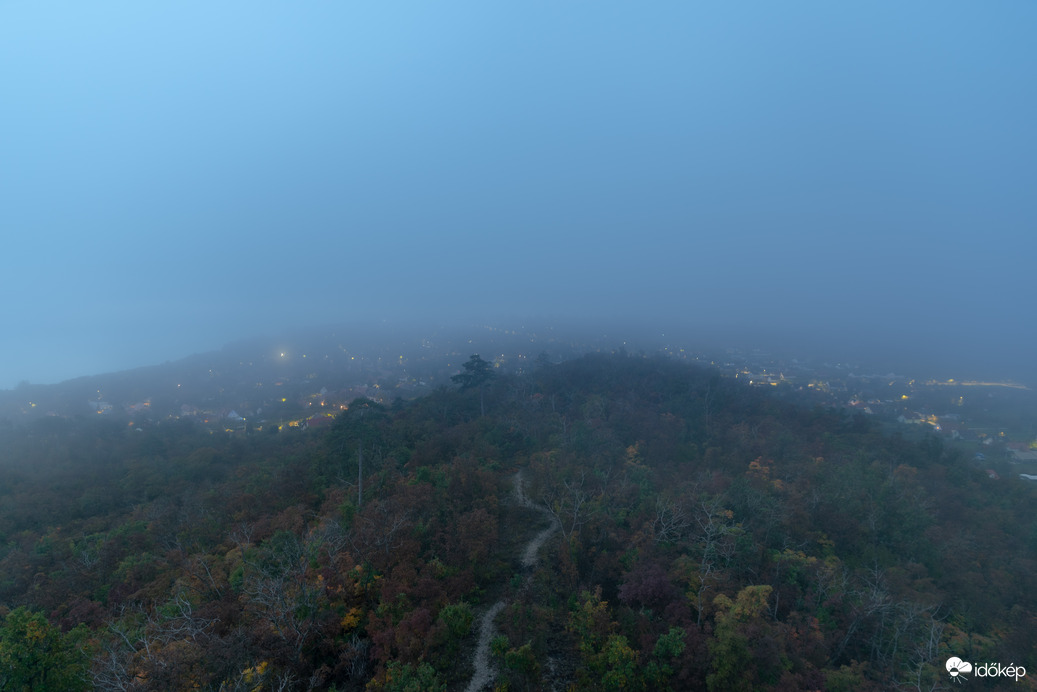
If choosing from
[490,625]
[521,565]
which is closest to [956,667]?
[521,565]

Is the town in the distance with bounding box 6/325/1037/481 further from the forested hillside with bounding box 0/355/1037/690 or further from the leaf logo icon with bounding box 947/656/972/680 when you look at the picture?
the leaf logo icon with bounding box 947/656/972/680

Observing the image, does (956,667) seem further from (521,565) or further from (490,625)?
(490,625)

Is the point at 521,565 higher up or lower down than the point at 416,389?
lower down

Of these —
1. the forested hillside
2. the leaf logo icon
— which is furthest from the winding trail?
the leaf logo icon

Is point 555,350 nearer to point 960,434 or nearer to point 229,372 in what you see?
point 960,434

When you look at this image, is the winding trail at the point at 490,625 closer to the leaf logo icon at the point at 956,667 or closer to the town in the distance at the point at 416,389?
the leaf logo icon at the point at 956,667

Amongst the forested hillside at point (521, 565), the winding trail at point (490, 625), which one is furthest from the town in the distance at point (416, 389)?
the winding trail at point (490, 625)
